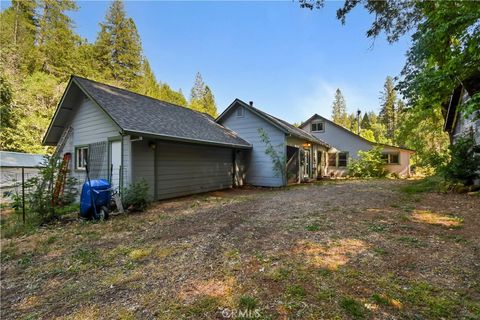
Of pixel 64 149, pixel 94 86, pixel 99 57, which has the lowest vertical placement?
pixel 64 149

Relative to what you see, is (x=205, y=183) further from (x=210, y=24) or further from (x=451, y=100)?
(x=451, y=100)

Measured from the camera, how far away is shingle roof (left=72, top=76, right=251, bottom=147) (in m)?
7.87

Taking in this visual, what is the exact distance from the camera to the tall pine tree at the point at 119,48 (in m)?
23.9

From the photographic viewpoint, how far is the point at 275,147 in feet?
41.8

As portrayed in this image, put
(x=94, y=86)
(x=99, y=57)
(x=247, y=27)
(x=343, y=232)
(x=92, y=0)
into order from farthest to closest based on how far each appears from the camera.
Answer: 1. (x=99, y=57)
2. (x=92, y=0)
3. (x=247, y=27)
4. (x=94, y=86)
5. (x=343, y=232)

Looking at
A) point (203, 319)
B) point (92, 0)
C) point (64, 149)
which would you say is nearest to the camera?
point (203, 319)

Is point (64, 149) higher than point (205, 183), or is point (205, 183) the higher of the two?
point (64, 149)

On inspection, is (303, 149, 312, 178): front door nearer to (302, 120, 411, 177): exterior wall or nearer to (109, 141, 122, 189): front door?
(302, 120, 411, 177): exterior wall

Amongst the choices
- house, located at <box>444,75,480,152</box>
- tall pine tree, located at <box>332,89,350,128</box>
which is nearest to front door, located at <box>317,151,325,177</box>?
house, located at <box>444,75,480,152</box>

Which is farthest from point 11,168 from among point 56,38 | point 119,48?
point 119,48

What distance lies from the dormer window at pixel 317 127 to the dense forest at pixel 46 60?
62.1 feet

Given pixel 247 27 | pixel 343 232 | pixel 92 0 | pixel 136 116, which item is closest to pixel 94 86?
pixel 136 116

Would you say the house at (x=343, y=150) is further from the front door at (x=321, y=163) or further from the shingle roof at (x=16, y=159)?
the shingle roof at (x=16, y=159)

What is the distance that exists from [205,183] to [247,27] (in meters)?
8.43
